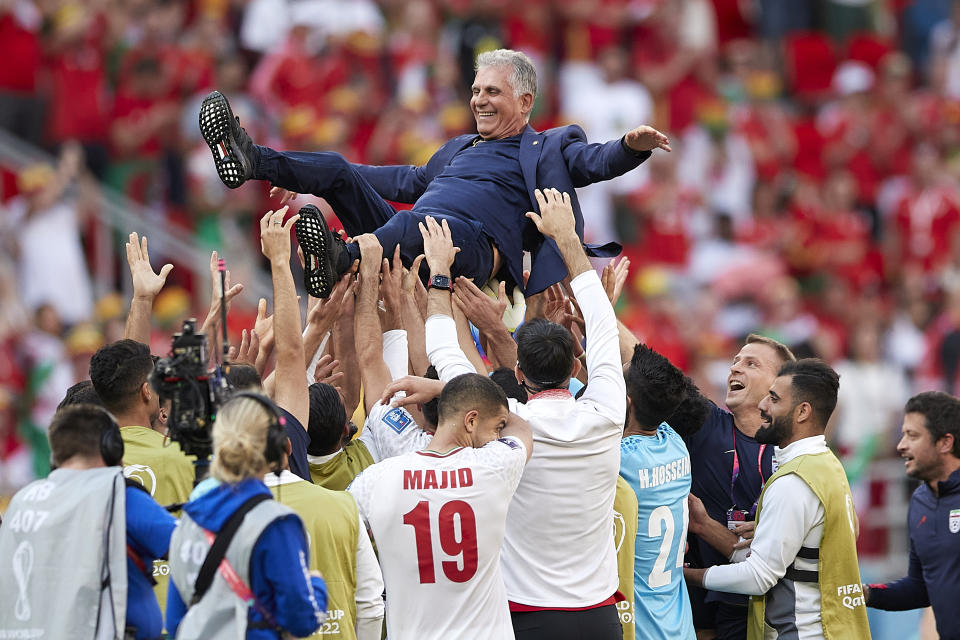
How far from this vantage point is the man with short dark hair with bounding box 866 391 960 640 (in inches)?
267

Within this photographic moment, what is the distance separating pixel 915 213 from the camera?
52.7 feet

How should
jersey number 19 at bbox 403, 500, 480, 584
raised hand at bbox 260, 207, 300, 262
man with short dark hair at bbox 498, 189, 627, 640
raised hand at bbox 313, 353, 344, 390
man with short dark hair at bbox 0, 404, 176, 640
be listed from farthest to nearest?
raised hand at bbox 313, 353, 344, 390, raised hand at bbox 260, 207, 300, 262, man with short dark hair at bbox 498, 189, 627, 640, jersey number 19 at bbox 403, 500, 480, 584, man with short dark hair at bbox 0, 404, 176, 640

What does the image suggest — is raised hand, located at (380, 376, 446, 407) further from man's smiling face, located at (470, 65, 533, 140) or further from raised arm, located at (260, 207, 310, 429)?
man's smiling face, located at (470, 65, 533, 140)

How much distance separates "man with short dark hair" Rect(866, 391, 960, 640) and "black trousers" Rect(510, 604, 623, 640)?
5.72ft

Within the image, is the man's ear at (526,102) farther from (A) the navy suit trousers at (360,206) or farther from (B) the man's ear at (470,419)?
(B) the man's ear at (470,419)

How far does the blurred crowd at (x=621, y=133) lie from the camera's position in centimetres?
1205

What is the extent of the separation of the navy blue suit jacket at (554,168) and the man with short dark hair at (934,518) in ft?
5.65

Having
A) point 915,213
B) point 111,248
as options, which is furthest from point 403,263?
point 915,213

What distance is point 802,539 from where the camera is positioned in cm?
621

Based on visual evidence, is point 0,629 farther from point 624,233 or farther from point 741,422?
point 624,233

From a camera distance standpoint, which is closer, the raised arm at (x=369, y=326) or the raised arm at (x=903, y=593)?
the raised arm at (x=369, y=326)

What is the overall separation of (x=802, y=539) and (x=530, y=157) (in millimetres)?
2296

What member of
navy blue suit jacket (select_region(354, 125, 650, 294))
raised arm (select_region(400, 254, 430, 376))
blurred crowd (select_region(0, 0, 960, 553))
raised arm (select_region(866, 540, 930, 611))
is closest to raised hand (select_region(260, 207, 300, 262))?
raised arm (select_region(400, 254, 430, 376))

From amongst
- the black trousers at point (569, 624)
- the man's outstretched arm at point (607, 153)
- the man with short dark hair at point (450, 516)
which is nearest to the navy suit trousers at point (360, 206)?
the man's outstretched arm at point (607, 153)
